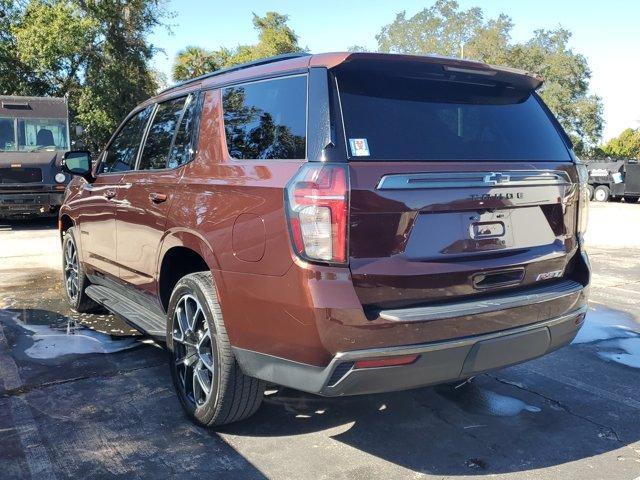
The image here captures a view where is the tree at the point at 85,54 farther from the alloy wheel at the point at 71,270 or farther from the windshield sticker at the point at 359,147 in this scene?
the windshield sticker at the point at 359,147

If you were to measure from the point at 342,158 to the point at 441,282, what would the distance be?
74 centimetres

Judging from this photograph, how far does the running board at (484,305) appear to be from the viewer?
2610 millimetres

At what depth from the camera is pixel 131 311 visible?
14.3 feet

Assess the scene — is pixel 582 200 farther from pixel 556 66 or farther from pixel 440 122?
pixel 556 66

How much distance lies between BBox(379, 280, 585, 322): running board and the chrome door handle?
1768 mm

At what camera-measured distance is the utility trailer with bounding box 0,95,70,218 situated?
12.6m

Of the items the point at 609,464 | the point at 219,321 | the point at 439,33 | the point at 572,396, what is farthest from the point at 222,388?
the point at 439,33

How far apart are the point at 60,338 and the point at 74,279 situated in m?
1.04

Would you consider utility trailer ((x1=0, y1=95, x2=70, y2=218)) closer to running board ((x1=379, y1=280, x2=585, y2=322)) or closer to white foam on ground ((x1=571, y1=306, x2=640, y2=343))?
white foam on ground ((x1=571, y1=306, x2=640, y2=343))

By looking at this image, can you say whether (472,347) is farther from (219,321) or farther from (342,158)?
(219,321)

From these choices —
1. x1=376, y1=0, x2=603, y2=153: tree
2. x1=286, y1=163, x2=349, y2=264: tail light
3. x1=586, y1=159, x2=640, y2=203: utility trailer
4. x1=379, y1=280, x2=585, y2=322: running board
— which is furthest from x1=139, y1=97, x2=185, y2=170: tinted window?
x1=376, y1=0, x2=603, y2=153: tree

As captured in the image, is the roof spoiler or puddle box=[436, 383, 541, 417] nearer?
the roof spoiler

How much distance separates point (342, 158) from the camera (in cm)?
262

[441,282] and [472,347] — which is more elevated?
[441,282]
